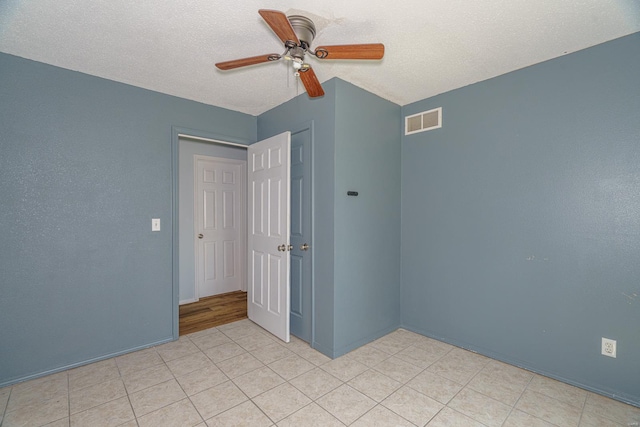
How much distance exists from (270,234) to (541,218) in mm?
2417

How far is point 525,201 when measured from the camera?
232 cm

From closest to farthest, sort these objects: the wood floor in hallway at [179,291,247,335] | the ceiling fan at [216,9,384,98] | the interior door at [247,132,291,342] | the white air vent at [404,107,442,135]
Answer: the ceiling fan at [216,9,384,98]
the interior door at [247,132,291,342]
the white air vent at [404,107,442,135]
the wood floor in hallway at [179,291,247,335]

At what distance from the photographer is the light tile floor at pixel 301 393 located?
176 centimetres

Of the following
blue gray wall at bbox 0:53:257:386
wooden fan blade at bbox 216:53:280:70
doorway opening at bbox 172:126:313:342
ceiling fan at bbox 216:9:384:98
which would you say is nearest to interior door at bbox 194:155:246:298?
doorway opening at bbox 172:126:313:342

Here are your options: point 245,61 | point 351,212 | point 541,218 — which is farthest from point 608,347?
point 245,61

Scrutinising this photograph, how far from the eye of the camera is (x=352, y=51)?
159 cm

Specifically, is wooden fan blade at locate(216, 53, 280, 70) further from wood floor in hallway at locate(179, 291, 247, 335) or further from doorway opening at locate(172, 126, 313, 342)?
wood floor in hallway at locate(179, 291, 247, 335)

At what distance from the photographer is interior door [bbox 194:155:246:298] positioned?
4.25 metres

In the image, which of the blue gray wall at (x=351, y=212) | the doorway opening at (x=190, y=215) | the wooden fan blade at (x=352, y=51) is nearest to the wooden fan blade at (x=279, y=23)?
the wooden fan blade at (x=352, y=51)

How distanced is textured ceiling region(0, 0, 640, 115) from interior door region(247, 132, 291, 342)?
716mm

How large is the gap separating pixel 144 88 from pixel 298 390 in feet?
9.87

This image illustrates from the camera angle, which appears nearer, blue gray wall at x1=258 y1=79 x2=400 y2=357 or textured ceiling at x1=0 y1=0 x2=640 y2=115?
textured ceiling at x1=0 y1=0 x2=640 y2=115

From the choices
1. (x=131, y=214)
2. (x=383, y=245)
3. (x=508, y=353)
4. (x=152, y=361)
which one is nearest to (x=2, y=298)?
(x=131, y=214)

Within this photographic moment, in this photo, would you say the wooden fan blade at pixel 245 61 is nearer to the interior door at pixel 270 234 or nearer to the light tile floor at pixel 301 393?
the interior door at pixel 270 234
